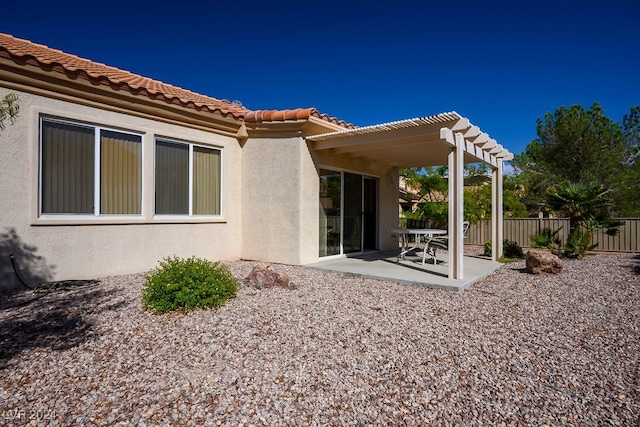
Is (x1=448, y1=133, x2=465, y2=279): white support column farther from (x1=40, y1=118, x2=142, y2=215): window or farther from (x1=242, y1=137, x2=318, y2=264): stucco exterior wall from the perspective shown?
(x1=40, y1=118, x2=142, y2=215): window

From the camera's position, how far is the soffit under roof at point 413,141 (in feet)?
22.4

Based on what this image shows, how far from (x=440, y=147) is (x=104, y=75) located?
24.7ft

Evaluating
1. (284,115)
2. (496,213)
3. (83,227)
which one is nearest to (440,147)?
(496,213)

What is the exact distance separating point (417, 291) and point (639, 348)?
3.00 meters

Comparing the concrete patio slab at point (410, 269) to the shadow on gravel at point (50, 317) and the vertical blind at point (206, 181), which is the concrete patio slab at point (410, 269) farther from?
the shadow on gravel at point (50, 317)

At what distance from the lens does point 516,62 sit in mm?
13438

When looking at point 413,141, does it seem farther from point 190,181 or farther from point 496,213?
point 190,181

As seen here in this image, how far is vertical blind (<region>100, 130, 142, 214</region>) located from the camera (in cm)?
690

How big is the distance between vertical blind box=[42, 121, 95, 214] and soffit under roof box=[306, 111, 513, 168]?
4638 mm

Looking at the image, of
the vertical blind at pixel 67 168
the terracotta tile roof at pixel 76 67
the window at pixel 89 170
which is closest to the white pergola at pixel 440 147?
the terracotta tile roof at pixel 76 67

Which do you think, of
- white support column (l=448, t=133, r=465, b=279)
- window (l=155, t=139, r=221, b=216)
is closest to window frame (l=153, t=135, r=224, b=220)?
window (l=155, t=139, r=221, b=216)

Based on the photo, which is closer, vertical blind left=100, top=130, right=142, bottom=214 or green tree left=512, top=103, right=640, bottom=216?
vertical blind left=100, top=130, right=142, bottom=214

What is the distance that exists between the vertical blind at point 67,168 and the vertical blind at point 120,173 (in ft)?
0.68

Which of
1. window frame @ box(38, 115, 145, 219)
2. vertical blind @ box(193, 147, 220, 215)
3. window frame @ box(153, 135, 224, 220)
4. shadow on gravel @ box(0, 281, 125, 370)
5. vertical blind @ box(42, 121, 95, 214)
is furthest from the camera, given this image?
vertical blind @ box(193, 147, 220, 215)
